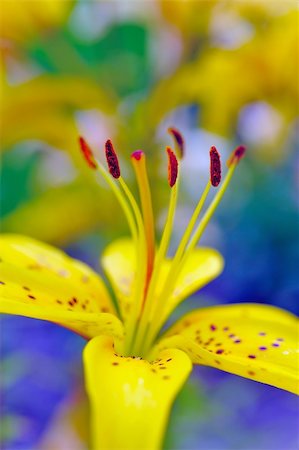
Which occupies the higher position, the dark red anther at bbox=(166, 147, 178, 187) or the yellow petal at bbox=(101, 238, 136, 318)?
the dark red anther at bbox=(166, 147, 178, 187)

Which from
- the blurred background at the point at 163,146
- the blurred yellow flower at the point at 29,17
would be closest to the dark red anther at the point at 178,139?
the blurred background at the point at 163,146

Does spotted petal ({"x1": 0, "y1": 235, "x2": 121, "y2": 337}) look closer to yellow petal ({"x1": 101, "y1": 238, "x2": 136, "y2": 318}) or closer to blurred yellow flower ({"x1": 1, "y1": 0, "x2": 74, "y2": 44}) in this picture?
yellow petal ({"x1": 101, "y1": 238, "x2": 136, "y2": 318})

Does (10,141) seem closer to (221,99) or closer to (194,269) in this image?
(221,99)

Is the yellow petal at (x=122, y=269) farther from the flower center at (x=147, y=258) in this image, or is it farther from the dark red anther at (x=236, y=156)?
the dark red anther at (x=236, y=156)

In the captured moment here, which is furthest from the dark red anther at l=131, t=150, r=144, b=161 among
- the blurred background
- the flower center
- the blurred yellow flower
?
the blurred yellow flower

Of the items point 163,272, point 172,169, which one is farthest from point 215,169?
point 163,272

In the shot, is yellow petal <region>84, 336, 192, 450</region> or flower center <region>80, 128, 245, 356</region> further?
flower center <region>80, 128, 245, 356</region>
